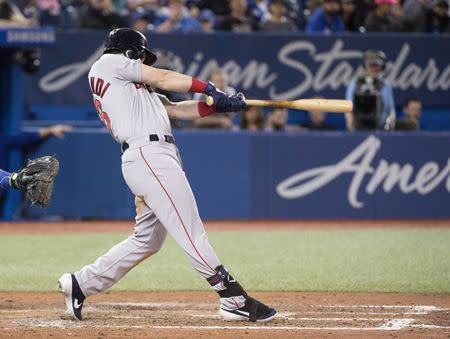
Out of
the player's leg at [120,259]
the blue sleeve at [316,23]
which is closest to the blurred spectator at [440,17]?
the blue sleeve at [316,23]

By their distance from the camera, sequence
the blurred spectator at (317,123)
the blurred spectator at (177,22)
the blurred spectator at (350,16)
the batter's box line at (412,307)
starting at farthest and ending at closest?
the blurred spectator at (350,16) < the blurred spectator at (177,22) < the blurred spectator at (317,123) < the batter's box line at (412,307)

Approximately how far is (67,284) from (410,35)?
10.1 m

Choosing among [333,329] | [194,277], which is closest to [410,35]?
[194,277]

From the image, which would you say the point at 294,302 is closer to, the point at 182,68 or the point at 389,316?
the point at 389,316

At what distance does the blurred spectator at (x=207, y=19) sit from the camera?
50.3 ft

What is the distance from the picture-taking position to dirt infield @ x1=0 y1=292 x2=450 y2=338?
230 inches

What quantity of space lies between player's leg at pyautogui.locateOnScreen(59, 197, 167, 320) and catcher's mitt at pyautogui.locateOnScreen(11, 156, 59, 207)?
1.91 feet

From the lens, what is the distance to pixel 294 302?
7.09 m

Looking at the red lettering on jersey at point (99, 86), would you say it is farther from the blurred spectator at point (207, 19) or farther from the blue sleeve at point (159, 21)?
the blue sleeve at point (159, 21)

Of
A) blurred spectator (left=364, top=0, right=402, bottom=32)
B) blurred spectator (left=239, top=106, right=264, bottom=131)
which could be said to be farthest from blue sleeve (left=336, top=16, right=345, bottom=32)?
blurred spectator (left=239, top=106, right=264, bottom=131)

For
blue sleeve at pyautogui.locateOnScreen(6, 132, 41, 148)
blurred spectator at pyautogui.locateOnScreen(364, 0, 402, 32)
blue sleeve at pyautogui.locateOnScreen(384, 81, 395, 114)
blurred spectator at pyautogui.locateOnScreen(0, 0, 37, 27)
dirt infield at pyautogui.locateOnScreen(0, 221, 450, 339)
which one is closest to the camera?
dirt infield at pyautogui.locateOnScreen(0, 221, 450, 339)

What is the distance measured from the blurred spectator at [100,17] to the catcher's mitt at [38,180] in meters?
7.98

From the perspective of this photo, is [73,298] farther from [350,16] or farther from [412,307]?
[350,16]

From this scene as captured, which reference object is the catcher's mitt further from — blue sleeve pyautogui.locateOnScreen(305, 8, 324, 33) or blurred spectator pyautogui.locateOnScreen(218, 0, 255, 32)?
blue sleeve pyautogui.locateOnScreen(305, 8, 324, 33)
